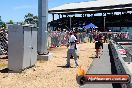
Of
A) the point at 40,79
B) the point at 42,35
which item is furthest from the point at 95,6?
the point at 40,79

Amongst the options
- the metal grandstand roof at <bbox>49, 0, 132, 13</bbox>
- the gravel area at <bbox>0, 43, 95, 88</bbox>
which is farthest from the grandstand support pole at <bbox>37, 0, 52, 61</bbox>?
the metal grandstand roof at <bbox>49, 0, 132, 13</bbox>

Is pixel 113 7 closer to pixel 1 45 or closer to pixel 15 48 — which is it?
pixel 1 45

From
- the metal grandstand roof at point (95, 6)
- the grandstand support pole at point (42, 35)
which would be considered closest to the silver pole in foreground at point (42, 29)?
the grandstand support pole at point (42, 35)

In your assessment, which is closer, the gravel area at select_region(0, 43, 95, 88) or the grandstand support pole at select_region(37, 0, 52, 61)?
the gravel area at select_region(0, 43, 95, 88)

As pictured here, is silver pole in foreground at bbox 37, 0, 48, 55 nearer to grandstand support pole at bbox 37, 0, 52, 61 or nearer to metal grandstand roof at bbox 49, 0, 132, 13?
grandstand support pole at bbox 37, 0, 52, 61

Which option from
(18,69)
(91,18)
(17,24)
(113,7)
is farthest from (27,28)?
(91,18)

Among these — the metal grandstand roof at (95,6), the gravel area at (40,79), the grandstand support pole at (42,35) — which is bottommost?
the gravel area at (40,79)

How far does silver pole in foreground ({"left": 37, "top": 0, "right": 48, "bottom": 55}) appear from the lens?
70.4ft

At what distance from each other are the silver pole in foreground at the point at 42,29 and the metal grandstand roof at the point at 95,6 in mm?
76350

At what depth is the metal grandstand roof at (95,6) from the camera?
98688 millimetres

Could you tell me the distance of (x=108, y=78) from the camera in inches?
236

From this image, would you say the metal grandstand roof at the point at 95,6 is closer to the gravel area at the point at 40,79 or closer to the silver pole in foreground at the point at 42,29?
the silver pole in foreground at the point at 42,29

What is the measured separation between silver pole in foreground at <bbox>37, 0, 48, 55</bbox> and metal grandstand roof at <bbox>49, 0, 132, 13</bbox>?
76.3m

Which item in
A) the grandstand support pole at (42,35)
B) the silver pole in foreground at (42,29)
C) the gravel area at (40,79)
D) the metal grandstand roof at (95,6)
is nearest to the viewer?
the gravel area at (40,79)
